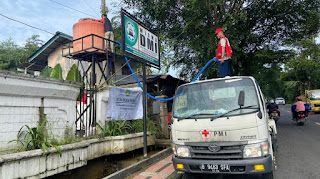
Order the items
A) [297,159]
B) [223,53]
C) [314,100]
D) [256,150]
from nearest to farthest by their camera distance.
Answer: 1. [256,150]
2. [297,159]
3. [223,53]
4. [314,100]

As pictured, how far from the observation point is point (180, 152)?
12.9 feet

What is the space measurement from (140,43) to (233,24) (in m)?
4.62

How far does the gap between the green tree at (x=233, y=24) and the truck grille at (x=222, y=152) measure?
20.7ft

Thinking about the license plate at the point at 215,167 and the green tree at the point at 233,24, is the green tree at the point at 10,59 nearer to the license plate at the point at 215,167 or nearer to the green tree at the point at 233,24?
the green tree at the point at 233,24

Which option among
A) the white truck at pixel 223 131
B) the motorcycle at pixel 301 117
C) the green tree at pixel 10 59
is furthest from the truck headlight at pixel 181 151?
the green tree at pixel 10 59

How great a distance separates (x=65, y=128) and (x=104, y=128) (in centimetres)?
134

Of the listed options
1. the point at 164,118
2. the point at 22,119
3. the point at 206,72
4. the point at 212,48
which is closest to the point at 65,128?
the point at 22,119

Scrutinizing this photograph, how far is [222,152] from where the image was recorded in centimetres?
350

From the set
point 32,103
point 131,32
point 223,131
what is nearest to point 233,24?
point 131,32

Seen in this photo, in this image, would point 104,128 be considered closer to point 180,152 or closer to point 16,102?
point 16,102

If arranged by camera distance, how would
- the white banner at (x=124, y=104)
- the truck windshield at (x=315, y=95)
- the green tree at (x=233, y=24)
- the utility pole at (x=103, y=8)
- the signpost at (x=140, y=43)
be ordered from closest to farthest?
the signpost at (x=140, y=43) → the white banner at (x=124, y=104) → the green tree at (x=233, y=24) → the utility pole at (x=103, y=8) → the truck windshield at (x=315, y=95)

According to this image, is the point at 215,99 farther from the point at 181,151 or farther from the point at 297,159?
the point at 297,159

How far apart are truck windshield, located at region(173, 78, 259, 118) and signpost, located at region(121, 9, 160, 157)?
1933mm

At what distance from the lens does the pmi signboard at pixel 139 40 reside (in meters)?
5.41
